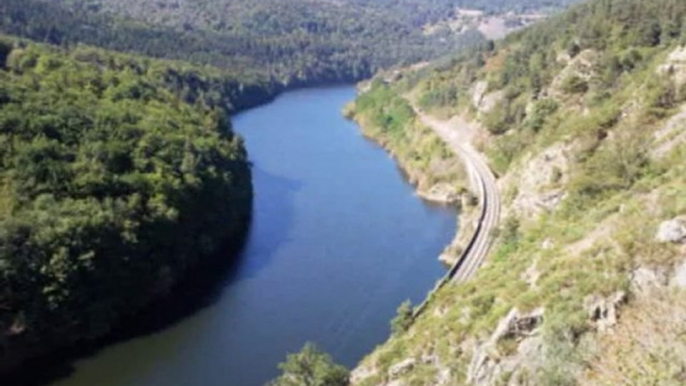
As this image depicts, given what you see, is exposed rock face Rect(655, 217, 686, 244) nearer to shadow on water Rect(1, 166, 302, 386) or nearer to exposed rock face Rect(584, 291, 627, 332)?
exposed rock face Rect(584, 291, 627, 332)

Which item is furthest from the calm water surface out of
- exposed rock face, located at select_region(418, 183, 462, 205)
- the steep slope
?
the steep slope

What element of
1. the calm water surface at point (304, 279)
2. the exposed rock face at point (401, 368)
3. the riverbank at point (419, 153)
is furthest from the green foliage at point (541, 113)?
the exposed rock face at point (401, 368)

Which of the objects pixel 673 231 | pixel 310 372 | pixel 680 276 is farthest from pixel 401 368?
pixel 680 276

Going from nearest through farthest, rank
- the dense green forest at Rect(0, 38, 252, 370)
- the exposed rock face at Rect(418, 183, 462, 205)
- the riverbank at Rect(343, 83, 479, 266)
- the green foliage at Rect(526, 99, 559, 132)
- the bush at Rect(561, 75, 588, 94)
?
the dense green forest at Rect(0, 38, 252, 370), the riverbank at Rect(343, 83, 479, 266), the bush at Rect(561, 75, 588, 94), the green foliage at Rect(526, 99, 559, 132), the exposed rock face at Rect(418, 183, 462, 205)

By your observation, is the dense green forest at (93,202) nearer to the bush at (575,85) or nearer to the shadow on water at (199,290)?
the shadow on water at (199,290)

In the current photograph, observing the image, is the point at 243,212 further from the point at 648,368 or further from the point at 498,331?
the point at 648,368

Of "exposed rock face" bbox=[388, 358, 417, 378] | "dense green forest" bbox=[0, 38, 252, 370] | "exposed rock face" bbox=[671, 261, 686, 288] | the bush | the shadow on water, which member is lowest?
the bush
